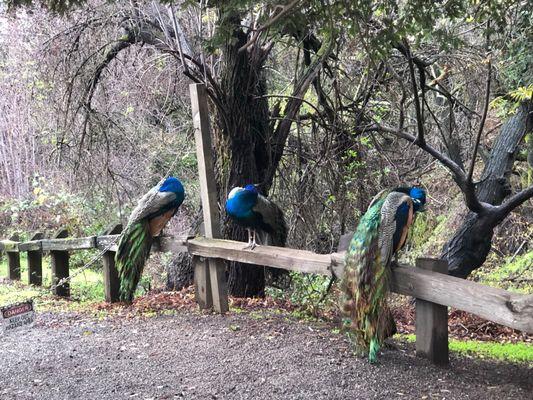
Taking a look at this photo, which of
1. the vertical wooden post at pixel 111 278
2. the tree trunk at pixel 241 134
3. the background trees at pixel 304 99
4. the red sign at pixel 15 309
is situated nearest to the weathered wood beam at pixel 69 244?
the vertical wooden post at pixel 111 278

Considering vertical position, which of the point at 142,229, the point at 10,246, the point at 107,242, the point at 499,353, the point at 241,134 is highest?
the point at 241,134

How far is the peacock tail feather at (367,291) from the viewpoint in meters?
4.07

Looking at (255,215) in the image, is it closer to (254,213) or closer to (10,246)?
(254,213)

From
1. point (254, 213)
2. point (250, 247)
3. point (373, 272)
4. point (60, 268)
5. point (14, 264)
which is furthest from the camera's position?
point (14, 264)

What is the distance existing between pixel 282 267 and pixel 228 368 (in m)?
1.23

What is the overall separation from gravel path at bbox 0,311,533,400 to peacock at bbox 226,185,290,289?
0.88 metres

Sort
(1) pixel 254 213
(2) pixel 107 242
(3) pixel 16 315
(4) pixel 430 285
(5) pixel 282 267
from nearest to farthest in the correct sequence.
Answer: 1. (4) pixel 430 285
2. (3) pixel 16 315
3. (5) pixel 282 267
4. (1) pixel 254 213
5. (2) pixel 107 242

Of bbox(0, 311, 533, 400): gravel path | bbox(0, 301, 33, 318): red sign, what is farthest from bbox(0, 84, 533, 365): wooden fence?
bbox(0, 301, 33, 318): red sign

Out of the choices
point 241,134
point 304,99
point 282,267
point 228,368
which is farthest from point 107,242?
point 228,368

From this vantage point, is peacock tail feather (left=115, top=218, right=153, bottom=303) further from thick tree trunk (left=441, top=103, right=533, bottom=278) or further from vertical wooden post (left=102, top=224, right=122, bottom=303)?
thick tree trunk (left=441, top=103, right=533, bottom=278)

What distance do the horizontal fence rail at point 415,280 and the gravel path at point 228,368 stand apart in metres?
0.53

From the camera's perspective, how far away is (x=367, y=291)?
13.4 ft

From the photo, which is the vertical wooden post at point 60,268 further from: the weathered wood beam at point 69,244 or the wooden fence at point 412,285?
the wooden fence at point 412,285

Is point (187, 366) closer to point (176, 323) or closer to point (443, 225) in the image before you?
point (176, 323)
